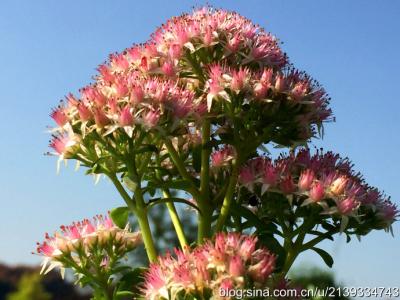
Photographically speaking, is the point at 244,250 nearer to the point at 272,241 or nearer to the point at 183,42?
the point at 272,241

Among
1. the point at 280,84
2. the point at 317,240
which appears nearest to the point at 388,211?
the point at 317,240

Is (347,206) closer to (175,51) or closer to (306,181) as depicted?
(306,181)

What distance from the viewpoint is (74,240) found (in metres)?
6.00

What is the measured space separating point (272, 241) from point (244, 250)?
1.24m

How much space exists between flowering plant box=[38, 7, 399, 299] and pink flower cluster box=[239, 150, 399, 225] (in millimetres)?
11

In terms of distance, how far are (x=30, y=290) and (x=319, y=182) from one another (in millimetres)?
9402

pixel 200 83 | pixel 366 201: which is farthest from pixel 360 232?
pixel 200 83

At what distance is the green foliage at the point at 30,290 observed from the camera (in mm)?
13609

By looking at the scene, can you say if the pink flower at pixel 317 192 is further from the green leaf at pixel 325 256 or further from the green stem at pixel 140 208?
the green stem at pixel 140 208

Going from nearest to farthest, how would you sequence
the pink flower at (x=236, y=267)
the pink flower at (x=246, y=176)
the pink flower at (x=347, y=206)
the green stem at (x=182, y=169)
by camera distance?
the pink flower at (x=236, y=267) < the pink flower at (x=347, y=206) < the pink flower at (x=246, y=176) < the green stem at (x=182, y=169)

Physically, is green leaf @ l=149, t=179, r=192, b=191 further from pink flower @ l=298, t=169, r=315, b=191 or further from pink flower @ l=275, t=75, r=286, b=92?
pink flower @ l=275, t=75, r=286, b=92

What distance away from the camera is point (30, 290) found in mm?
13734

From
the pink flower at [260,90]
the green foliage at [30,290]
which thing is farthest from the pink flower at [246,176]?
the green foliage at [30,290]

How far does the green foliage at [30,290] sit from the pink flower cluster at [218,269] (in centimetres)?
922
